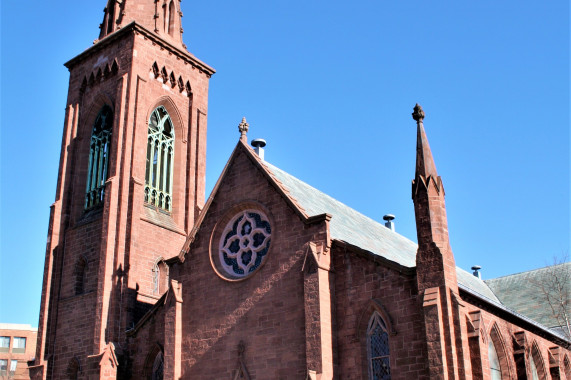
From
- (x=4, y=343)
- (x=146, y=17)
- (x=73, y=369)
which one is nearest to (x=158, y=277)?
(x=73, y=369)

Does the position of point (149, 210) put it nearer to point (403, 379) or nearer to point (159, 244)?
point (159, 244)

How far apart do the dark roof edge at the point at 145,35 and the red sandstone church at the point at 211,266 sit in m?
0.08

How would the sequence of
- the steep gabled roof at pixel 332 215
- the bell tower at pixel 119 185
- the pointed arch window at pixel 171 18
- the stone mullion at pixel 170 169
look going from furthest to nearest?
the pointed arch window at pixel 171 18 < the stone mullion at pixel 170 169 < the bell tower at pixel 119 185 < the steep gabled roof at pixel 332 215

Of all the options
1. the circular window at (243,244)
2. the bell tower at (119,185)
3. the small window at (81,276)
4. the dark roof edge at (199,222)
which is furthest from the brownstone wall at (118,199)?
the circular window at (243,244)

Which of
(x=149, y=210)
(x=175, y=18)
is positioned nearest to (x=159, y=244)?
(x=149, y=210)

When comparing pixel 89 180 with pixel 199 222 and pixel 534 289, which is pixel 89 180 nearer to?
pixel 199 222

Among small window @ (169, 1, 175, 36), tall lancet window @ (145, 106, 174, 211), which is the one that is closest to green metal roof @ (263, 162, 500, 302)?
tall lancet window @ (145, 106, 174, 211)

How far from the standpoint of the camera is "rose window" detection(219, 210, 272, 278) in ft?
82.7

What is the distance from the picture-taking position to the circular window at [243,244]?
2522 centimetres

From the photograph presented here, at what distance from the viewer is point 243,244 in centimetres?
2598

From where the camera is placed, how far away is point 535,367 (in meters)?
29.1

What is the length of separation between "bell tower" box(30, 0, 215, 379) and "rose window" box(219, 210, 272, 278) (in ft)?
20.6

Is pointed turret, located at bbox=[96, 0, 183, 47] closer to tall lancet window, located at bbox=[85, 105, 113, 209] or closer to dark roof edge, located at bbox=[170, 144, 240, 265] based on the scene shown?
tall lancet window, located at bbox=[85, 105, 113, 209]

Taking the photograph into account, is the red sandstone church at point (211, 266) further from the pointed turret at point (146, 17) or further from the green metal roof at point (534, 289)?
the green metal roof at point (534, 289)
